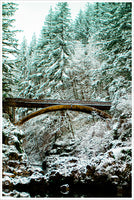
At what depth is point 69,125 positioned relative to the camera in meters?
14.5

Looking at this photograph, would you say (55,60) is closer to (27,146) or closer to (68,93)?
(68,93)

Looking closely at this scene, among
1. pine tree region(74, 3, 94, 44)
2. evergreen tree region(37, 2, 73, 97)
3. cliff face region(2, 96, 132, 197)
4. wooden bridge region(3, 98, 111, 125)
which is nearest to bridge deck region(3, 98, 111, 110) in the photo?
wooden bridge region(3, 98, 111, 125)

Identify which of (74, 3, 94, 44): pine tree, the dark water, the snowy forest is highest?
(74, 3, 94, 44): pine tree

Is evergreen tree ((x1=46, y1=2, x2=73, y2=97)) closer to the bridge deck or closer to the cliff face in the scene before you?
the bridge deck

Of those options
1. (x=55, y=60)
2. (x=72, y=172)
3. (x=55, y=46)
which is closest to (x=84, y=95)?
(x=55, y=60)

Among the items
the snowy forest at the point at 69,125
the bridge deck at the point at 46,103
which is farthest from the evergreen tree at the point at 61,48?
the bridge deck at the point at 46,103

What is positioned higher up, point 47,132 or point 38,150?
point 47,132

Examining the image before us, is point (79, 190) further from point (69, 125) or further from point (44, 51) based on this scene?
point (44, 51)

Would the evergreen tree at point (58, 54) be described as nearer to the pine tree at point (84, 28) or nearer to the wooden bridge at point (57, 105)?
the wooden bridge at point (57, 105)

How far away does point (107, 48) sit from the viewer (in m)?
13.6

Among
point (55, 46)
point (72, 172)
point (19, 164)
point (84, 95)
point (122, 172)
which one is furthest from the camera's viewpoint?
point (84, 95)

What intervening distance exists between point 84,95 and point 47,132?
6638 mm

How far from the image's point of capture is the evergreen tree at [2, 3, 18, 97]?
28.9ft

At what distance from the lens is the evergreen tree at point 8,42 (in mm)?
8820
